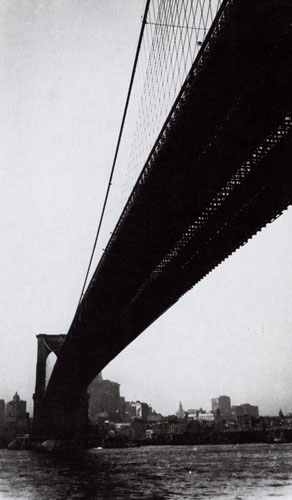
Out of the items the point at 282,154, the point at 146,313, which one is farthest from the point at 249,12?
the point at 146,313

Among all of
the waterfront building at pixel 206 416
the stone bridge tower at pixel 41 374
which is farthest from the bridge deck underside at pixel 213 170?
the waterfront building at pixel 206 416

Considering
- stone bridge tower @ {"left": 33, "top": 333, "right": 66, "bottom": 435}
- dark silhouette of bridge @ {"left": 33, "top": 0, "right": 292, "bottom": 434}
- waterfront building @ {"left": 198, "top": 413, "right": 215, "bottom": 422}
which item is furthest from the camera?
waterfront building @ {"left": 198, "top": 413, "right": 215, "bottom": 422}

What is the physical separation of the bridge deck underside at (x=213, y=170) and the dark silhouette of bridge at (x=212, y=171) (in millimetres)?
19

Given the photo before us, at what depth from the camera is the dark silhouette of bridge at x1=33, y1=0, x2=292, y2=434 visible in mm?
7629

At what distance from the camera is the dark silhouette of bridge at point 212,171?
7629 millimetres

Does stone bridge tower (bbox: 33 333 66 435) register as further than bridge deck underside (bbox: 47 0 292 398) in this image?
Yes

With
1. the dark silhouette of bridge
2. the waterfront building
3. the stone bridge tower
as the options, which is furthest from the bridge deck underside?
the waterfront building

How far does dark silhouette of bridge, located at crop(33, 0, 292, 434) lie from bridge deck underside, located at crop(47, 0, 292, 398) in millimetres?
19

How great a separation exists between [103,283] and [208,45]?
11710mm

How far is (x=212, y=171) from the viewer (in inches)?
439

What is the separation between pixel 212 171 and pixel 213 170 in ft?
0.13

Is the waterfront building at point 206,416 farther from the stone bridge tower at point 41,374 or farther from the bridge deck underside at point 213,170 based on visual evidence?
the bridge deck underside at point 213,170

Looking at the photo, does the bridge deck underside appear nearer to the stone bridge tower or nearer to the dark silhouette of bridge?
the dark silhouette of bridge

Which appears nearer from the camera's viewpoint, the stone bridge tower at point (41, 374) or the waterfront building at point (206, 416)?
the stone bridge tower at point (41, 374)
